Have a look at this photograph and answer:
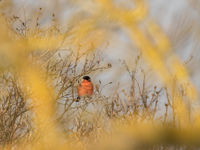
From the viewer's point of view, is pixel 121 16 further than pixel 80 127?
No

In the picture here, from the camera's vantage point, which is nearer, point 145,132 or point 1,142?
point 145,132

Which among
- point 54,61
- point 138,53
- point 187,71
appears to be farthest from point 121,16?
point 54,61

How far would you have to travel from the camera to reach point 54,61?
9.10 m

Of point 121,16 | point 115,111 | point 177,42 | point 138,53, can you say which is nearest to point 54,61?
point 115,111

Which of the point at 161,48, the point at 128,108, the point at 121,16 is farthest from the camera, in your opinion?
the point at 128,108

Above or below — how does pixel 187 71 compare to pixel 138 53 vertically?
below

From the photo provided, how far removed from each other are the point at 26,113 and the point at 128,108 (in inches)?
117

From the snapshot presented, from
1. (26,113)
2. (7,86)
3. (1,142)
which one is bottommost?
(1,142)

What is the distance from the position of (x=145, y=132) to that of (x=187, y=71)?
148cm

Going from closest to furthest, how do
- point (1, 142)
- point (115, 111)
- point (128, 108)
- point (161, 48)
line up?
point (161, 48) → point (128, 108) → point (115, 111) → point (1, 142)

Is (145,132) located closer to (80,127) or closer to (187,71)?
(187,71)

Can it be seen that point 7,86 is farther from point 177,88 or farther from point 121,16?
point 177,88

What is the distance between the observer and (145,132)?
6.76 feet

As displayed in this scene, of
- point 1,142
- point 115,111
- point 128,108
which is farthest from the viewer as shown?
point 1,142
